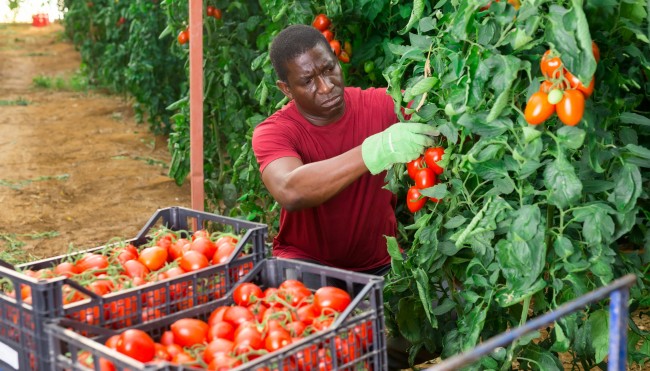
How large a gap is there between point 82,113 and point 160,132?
6.94 ft

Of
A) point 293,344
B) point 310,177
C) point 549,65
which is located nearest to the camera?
point 293,344

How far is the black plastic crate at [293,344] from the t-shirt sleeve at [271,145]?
811mm

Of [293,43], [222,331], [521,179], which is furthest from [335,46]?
[222,331]

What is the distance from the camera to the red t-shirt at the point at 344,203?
115 inches

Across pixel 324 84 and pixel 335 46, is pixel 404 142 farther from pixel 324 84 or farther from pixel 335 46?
pixel 335 46

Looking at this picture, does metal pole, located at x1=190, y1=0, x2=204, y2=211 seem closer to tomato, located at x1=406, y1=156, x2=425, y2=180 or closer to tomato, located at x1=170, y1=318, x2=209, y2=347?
tomato, located at x1=406, y1=156, x2=425, y2=180

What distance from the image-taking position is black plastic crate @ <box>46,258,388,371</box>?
5.24ft

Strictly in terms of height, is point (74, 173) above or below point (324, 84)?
below

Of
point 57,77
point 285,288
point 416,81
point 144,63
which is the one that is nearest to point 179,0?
point 144,63

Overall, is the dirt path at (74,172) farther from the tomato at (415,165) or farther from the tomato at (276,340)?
the tomato at (276,340)

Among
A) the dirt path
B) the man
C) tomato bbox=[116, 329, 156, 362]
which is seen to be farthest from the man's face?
the dirt path

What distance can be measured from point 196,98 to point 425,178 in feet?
4.95

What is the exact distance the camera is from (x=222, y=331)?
180 cm

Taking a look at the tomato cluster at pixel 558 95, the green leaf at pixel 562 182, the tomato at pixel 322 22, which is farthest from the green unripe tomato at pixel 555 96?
the tomato at pixel 322 22
